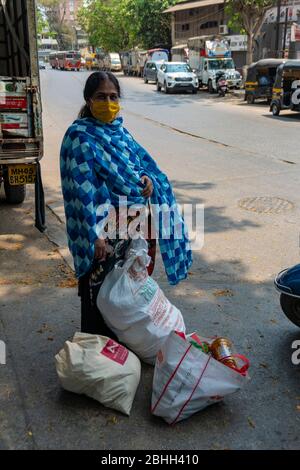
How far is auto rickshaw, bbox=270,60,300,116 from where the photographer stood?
51.5 feet

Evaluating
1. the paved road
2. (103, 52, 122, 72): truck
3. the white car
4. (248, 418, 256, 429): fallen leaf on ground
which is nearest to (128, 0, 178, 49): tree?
(103, 52, 122, 72): truck

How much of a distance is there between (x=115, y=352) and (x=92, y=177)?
3.07 ft

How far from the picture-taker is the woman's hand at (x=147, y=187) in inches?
113

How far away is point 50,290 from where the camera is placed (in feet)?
13.5

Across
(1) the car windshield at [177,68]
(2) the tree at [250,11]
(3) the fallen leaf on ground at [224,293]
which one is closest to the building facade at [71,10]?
(1) the car windshield at [177,68]

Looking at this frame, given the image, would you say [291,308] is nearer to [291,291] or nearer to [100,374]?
[291,291]

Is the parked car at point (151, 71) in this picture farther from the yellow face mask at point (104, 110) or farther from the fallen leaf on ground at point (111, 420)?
the fallen leaf on ground at point (111, 420)

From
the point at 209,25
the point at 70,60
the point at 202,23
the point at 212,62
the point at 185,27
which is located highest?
the point at 202,23

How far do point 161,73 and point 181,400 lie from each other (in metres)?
27.4

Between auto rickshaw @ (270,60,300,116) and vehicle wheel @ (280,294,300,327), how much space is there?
13.7 metres

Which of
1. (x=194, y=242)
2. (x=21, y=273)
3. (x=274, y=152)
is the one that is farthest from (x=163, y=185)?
(x=274, y=152)

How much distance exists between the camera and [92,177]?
268cm

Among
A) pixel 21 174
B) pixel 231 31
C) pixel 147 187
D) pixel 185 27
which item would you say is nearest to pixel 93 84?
pixel 147 187
